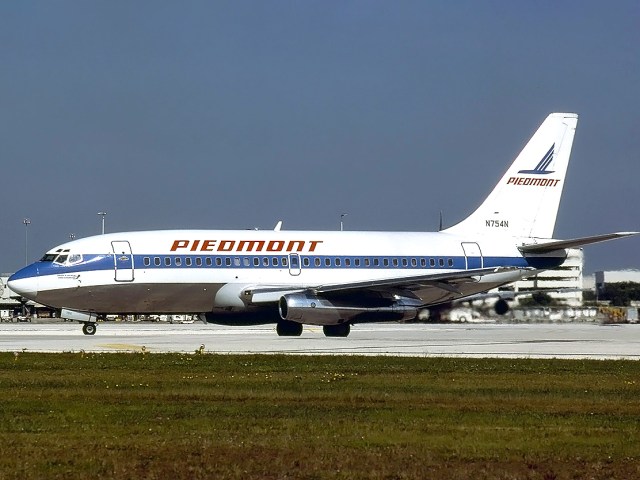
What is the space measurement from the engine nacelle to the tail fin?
8982mm

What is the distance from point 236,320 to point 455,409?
33780 mm

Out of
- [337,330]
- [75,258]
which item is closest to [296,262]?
[337,330]

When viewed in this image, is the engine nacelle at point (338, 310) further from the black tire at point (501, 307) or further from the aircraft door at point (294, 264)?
the black tire at point (501, 307)

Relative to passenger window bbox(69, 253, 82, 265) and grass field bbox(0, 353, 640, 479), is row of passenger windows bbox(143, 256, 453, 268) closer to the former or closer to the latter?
passenger window bbox(69, 253, 82, 265)

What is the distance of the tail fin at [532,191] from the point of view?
58594 millimetres

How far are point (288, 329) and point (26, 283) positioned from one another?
456 inches

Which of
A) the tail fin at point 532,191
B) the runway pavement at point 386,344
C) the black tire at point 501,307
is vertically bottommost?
the runway pavement at point 386,344

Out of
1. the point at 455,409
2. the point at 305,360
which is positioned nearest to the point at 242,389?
the point at 455,409

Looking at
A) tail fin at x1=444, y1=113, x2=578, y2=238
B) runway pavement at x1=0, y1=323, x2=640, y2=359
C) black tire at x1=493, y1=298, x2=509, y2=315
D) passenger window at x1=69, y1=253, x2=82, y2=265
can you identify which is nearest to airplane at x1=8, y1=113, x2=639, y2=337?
passenger window at x1=69, y1=253, x2=82, y2=265

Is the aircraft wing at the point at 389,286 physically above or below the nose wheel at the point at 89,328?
above

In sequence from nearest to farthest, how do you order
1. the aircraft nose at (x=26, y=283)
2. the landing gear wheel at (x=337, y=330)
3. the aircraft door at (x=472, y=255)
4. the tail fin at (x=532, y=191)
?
the aircraft nose at (x=26, y=283)
the landing gear wheel at (x=337, y=330)
the aircraft door at (x=472, y=255)
the tail fin at (x=532, y=191)

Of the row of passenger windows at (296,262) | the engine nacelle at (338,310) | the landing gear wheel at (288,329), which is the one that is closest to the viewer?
the engine nacelle at (338,310)

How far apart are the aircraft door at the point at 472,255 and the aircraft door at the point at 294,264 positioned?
879 cm

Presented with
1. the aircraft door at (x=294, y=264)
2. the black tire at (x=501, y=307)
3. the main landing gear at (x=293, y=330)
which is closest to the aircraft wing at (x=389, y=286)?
the aircraft door at (x=294, y=264)
